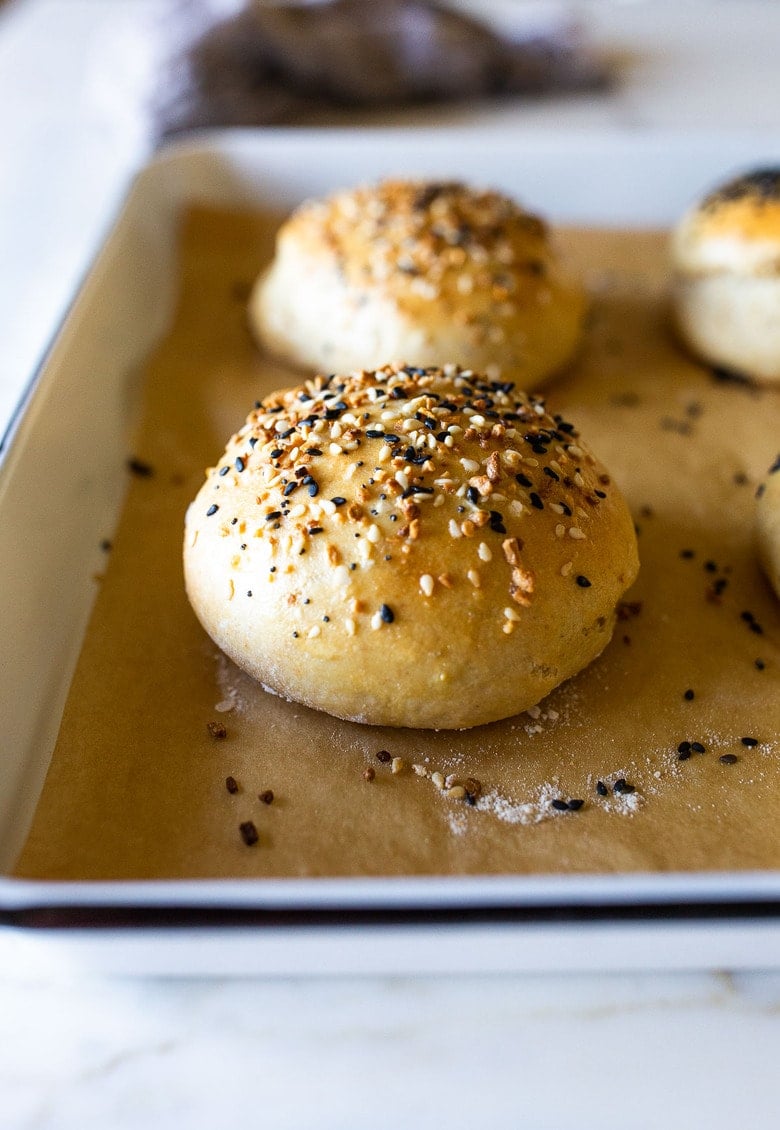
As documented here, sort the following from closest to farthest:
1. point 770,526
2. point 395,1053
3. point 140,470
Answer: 1. point 395,1053
2. point 770,526
3. point 140,470

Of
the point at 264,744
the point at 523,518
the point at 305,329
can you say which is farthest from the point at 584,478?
the point at 305,329

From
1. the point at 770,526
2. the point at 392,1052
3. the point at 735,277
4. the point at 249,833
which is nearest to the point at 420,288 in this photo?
the point at 735,277

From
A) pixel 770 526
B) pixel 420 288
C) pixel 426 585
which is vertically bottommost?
pixel 770 526

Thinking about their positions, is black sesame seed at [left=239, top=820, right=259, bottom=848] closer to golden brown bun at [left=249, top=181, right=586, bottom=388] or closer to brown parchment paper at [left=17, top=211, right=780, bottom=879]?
brown parchment paper at [left=17, top=211, right=780, bottom=879]

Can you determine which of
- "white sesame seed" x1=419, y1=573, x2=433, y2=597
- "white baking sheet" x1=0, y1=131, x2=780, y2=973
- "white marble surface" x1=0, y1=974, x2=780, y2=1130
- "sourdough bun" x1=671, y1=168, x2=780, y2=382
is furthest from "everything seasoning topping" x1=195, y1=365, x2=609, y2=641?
"sourdough bun" x1=671, y1=168, x2=780, y2=382

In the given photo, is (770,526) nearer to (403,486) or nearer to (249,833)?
(403,486)

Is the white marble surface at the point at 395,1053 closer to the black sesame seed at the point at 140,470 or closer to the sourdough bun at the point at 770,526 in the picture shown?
the sourdough bun at the point at 770,526
